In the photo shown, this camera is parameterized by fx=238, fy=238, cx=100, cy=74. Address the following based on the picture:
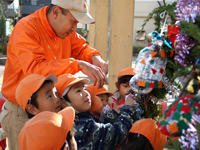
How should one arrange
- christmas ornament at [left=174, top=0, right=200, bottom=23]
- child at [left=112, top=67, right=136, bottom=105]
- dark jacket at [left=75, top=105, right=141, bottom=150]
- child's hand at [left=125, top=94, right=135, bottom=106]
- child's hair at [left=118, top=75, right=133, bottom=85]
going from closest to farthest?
christmas ornament at [left=174, top=0, right=200, bottom=23]
dark jacket at [left=75, top=105, right=141, bottom=150]
child's hand at [left=125, top=94, right=135, bottom=106]
child at [left=112, top=67, right=136, bottom=105]
child's hair at [left=118, top=75, right=133, bottom=85]

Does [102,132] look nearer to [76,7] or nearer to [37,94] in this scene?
[37,94]

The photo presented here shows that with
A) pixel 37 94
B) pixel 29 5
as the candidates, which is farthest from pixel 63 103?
pixel 29 5

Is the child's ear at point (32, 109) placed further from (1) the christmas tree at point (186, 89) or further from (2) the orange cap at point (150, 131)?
(1) the christmas tree at point (186, 89)

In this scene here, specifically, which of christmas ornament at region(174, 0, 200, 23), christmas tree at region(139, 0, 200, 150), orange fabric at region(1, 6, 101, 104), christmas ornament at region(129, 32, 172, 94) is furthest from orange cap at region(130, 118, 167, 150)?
orange fabric at region(1, 6, 101, 104)

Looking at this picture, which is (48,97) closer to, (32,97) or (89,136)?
(32,97)

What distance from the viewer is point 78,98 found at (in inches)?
87.0

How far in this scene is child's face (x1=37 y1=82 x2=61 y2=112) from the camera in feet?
6.90

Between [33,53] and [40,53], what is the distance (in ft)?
0.28

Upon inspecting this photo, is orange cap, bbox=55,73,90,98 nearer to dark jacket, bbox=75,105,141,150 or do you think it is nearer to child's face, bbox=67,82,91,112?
child's face, bbox=67,82,91,112

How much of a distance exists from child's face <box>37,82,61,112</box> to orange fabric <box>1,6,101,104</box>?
0.14 metres

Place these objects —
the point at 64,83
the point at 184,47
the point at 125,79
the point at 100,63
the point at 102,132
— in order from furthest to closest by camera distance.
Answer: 1. the point at 125,79
2. the point at 100,63
3. the point at 64,83
4. the point at 102,132
5. the point at 184,47

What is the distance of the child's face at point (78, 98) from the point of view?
7.21 ft

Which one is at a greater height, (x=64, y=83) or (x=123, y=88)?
(x=64, y=83)

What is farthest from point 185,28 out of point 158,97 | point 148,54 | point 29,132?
point 29,132
